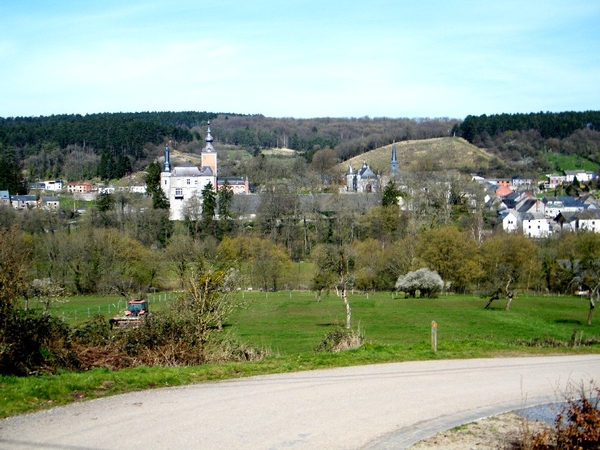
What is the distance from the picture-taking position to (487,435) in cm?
880

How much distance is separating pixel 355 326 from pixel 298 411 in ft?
70.5

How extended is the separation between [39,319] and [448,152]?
132347 mm

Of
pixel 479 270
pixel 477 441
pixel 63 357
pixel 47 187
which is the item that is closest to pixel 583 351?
pixel 477 441

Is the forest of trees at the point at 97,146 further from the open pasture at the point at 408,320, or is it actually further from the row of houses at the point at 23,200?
the open pasture at the point at 408,320

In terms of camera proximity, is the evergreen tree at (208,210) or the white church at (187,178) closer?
the evergreen tree at (208,210)

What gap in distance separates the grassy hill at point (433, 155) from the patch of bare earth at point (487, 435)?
371ft

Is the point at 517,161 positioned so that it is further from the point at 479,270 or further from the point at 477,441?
the point at 477,441

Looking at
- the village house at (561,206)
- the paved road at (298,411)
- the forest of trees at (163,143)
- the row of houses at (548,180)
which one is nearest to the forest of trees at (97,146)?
the forest of trees at (163,143)

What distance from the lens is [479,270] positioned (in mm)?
50969

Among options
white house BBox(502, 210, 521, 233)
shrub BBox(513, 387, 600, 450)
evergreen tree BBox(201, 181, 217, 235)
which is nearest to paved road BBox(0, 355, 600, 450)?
shrub BBox(513, 387, 600, 450)

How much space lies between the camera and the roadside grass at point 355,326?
10891 millimetres

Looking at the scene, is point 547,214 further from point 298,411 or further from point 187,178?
point 298,411

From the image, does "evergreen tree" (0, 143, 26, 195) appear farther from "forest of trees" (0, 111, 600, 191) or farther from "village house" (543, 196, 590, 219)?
"village house" (543, 196, 590, 219)

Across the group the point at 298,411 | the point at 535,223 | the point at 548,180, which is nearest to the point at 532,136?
the point at 548,180
